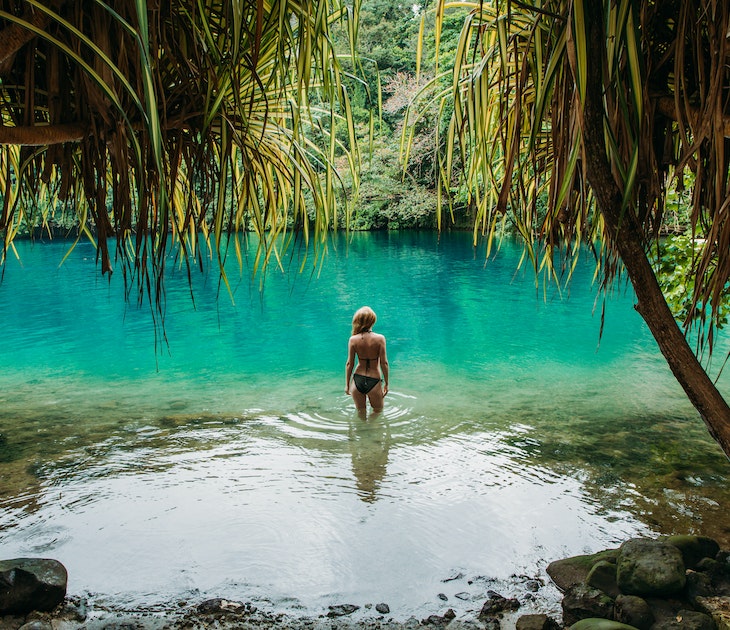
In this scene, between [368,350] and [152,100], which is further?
[368,350]

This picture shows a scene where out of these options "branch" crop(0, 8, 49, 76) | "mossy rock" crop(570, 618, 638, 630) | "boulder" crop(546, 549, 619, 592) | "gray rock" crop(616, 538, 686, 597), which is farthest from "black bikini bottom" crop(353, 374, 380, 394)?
"branch" crop(0, 8, 49, 76)

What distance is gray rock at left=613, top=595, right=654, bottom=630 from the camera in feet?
8.48

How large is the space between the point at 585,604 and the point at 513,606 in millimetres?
335

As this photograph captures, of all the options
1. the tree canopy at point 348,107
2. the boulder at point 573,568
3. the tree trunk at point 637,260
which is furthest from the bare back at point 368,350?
the tree trunk at point 637,260

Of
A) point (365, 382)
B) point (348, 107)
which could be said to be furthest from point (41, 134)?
point (365, 382)

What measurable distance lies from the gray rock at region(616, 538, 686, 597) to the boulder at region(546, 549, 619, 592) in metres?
0.24

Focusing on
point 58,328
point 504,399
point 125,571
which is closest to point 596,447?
point 504,399

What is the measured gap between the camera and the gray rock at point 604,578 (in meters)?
2.83

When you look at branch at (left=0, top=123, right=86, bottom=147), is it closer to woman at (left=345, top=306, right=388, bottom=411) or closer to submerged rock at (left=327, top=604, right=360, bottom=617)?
submerged rock at (left=327, top=604, right=360, bottom=617)

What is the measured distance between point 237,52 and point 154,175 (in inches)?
16.1

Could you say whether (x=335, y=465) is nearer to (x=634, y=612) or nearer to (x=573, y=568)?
(x=573, y=568)

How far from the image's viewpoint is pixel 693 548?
3029 millimetres

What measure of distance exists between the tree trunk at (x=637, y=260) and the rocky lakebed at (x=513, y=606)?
3.70ft

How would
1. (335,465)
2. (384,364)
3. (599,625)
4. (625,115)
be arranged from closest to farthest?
(625,115) < (599,625) < (335,465) < (384,364)
